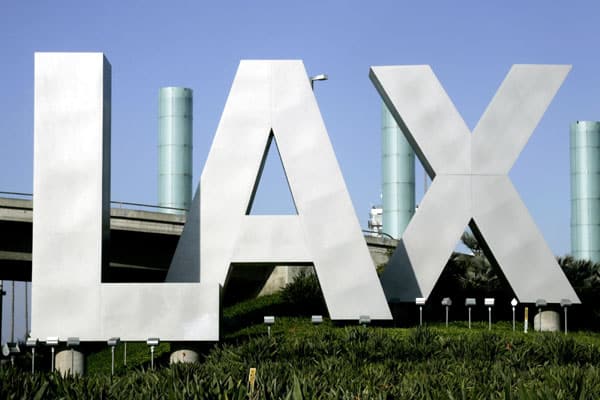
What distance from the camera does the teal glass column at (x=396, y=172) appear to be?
51781mm

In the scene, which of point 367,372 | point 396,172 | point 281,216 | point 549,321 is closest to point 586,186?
point 396,172

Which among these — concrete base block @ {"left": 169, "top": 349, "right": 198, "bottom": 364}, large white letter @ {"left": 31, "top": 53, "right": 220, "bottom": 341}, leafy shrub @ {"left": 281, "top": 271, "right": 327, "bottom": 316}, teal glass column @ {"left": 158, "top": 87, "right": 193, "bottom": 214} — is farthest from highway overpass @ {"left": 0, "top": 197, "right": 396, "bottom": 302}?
teal glass column @ {"left": 158, "top": 87, "right": 193, "bottom": 214}

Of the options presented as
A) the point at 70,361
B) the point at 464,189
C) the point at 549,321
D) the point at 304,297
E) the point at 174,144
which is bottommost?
the point at 70,361

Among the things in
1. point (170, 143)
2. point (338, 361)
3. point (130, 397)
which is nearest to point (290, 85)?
point (338, 361)

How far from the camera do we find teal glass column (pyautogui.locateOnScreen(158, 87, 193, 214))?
52344 millimetres

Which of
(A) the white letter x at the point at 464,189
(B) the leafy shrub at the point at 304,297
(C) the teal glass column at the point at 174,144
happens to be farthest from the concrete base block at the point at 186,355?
(C) the teal glass column at the point at 174,144

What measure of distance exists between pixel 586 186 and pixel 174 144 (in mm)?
22014

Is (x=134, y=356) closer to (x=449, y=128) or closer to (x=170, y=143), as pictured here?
(x=449, y=128)

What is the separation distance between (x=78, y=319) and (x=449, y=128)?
10806 millimetres

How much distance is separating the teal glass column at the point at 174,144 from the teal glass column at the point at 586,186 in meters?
Result: 20.6

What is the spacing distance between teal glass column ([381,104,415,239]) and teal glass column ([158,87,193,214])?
31.6ft

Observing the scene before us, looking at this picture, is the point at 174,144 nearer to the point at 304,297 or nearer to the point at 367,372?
the point at 304,297

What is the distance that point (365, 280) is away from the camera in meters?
26.9

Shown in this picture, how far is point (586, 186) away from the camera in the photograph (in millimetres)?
57125
